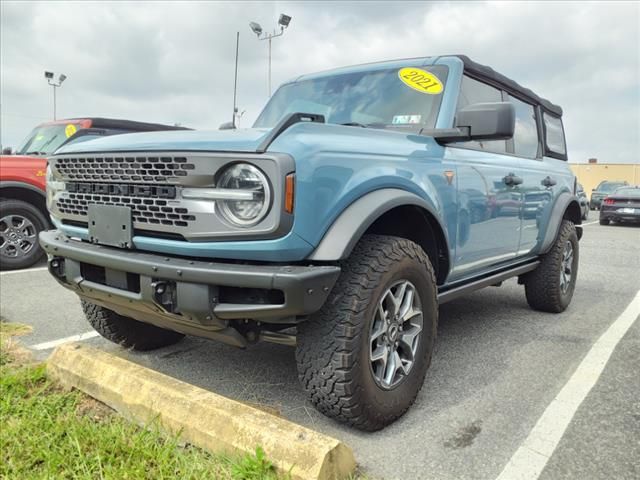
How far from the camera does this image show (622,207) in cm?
1750

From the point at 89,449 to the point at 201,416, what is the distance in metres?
0.46

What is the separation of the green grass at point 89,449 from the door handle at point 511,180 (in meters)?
2.53

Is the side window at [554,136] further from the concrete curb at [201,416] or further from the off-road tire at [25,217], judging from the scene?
the off-road tire at [25,217]

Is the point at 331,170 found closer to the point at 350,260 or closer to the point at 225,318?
the point at 350,260

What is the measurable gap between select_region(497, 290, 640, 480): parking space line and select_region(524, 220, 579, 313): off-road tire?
1.97 ft

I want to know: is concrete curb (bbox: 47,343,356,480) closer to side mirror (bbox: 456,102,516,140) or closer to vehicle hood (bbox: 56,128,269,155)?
vehicle hood (bbox: 56,128,269,155)

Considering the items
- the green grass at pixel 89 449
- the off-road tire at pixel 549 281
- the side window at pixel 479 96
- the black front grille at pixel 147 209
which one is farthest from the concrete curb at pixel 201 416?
the off-road tire at pixel 549 281

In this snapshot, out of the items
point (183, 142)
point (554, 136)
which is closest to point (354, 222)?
point (183, 142)

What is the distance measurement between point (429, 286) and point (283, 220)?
99 cm

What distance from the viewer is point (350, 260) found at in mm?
2256

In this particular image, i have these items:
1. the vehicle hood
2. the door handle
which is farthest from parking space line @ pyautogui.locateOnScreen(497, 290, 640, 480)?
the vehicle hood

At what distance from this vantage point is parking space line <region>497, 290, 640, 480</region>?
2.10 meters

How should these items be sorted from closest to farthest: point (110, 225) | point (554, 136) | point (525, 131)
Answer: point (110, 225), point (525, 131), point (554, 136)

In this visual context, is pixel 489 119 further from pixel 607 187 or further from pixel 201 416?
pixel 607 187
